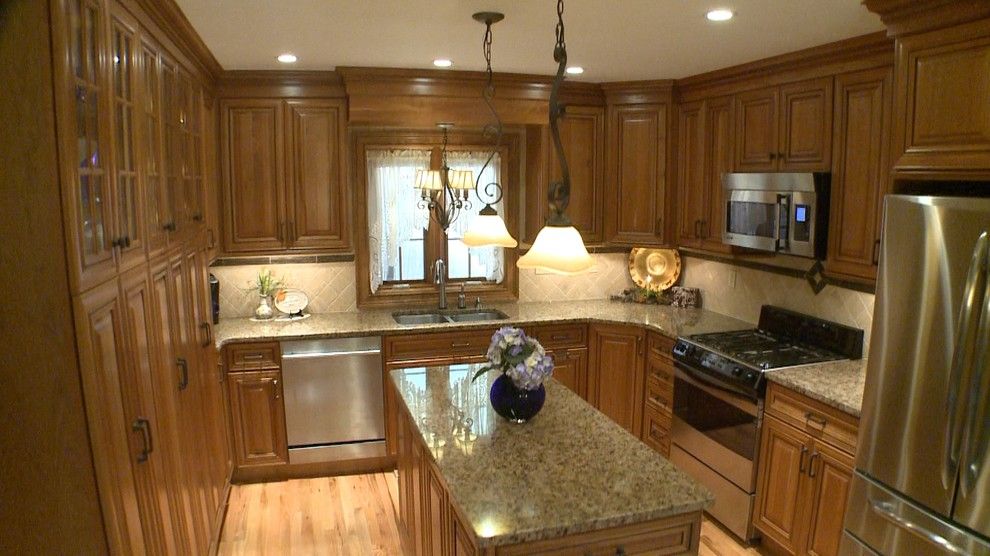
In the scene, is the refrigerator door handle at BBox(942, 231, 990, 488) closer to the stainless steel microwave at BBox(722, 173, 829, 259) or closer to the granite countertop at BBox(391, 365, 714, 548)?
the granite countertop at BBox(391, 365, 714, 548)

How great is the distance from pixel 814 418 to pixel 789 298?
1141 mm

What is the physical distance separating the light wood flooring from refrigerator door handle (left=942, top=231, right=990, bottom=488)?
4.80 feet

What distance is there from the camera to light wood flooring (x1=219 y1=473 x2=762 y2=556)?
3410mm

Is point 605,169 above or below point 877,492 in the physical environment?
above

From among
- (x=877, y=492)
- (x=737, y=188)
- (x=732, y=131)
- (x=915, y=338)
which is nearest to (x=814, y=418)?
(x=877, y=492)

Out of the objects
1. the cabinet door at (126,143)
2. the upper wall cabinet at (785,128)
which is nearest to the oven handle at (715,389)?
the upper wall cabinet at (785,128)

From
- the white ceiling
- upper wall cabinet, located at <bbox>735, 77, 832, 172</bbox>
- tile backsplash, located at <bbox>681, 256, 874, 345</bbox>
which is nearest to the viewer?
the white ceiling

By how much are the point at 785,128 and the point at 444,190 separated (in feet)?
6.87

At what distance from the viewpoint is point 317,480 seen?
4.20 m

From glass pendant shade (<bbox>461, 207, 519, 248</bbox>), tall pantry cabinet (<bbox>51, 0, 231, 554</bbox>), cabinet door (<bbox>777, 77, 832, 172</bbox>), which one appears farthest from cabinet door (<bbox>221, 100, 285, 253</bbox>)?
cabinet door (<bbox>777, 77, 832, 172</bbox>)

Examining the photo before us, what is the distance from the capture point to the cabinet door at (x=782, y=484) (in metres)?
3.04

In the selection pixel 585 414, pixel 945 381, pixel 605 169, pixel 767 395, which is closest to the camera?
pixel 945 381

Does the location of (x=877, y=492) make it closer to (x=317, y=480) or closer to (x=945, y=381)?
(x=945, y=381)

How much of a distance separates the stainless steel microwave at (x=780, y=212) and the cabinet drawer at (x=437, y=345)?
1621 millimetres
